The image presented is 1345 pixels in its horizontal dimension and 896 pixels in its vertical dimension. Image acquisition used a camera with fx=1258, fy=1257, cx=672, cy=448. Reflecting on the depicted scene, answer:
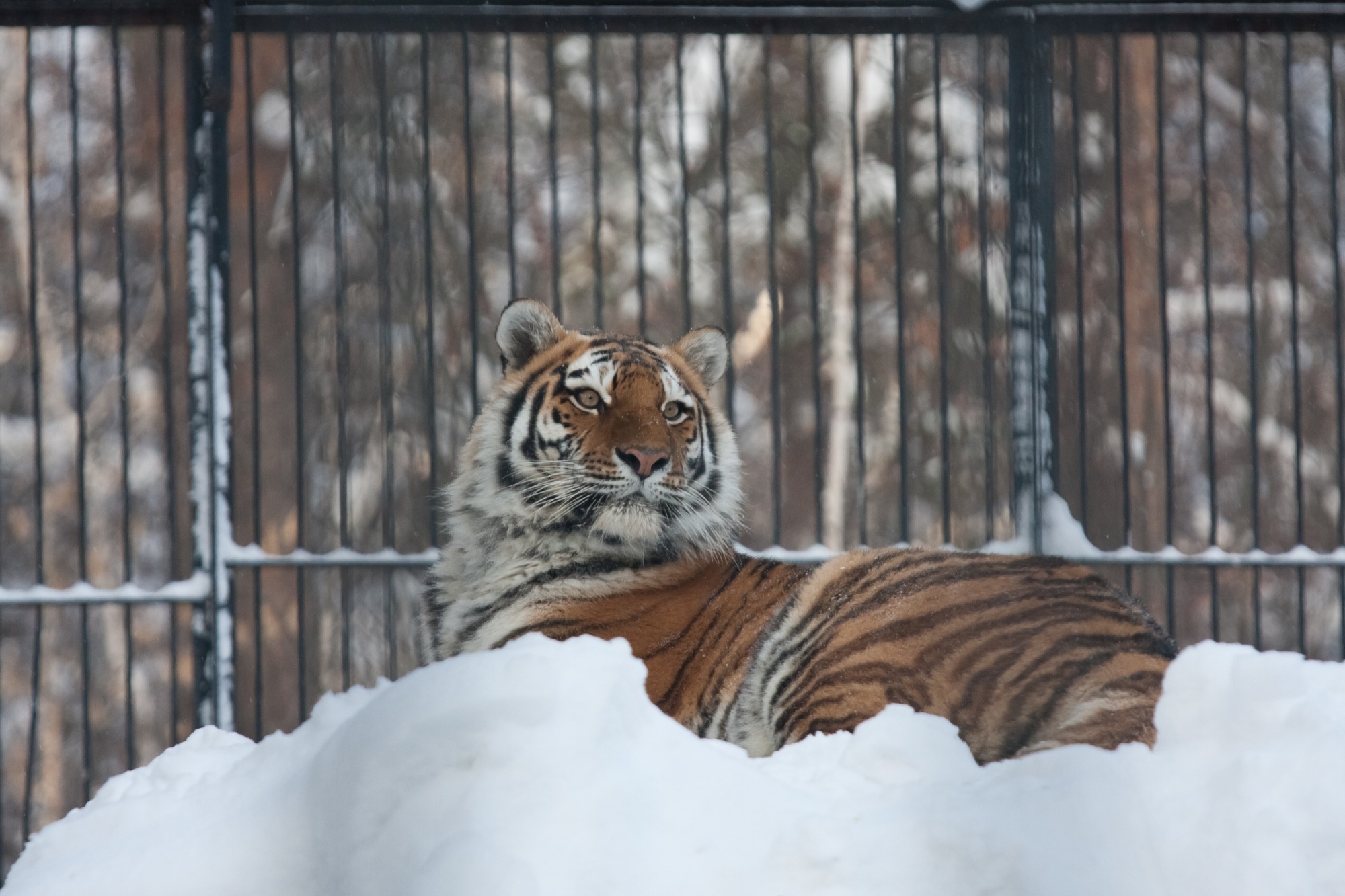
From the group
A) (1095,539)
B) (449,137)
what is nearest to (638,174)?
(449,137)

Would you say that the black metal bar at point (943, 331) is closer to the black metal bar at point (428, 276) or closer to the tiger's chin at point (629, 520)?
the tiger's chin at point (629, 520)

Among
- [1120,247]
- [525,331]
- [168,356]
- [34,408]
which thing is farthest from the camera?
[34,408]

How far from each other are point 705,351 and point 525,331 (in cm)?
49

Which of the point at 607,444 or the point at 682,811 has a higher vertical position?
the point at 607,444

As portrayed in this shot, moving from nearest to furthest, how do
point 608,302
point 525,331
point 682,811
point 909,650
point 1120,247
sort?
point 682,811, point 909,650, point 525,331, point 1120,247, point 608,302

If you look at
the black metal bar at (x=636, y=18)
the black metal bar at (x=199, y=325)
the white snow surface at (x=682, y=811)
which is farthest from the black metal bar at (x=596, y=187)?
the white snow surface at (x=682, y=811)

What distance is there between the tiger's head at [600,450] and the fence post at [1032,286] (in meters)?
0.94

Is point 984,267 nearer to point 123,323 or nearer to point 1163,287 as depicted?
point 1163,287

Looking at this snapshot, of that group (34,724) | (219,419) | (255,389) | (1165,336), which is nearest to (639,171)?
(255,389)

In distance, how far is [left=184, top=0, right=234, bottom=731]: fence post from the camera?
348 centimetres

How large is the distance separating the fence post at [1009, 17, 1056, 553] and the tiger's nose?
1270mm

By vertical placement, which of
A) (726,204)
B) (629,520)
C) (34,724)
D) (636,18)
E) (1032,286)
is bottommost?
(34,724)

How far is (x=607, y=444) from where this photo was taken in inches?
113

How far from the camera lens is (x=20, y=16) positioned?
3.60m
